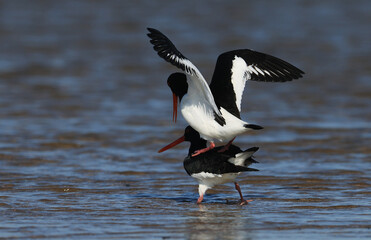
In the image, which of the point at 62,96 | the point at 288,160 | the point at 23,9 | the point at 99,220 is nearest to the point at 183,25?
the point at 23,9

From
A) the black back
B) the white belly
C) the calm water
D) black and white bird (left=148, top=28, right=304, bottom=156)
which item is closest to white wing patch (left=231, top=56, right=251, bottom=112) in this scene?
black and white bird (left=148, top=28, right=304, bottom=156)

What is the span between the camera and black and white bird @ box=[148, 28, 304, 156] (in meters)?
7.06

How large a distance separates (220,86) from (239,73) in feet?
0.99

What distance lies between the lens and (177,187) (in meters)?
8.46

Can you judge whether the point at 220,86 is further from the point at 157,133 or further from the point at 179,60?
the point at 157,133

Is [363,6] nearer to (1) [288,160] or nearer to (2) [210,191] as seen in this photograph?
(1) [288,160]

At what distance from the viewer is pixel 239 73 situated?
26.8ft

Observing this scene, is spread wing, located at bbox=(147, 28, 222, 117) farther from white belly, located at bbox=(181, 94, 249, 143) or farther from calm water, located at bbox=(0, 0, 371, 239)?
calm water, located at bbox=(0, 0, 371, 239)

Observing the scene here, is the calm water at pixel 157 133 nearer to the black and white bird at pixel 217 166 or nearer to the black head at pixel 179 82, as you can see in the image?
the black and white bird at pixel 217 166

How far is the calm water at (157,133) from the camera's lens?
6691 millimetres

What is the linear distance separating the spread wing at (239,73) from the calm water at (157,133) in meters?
1.03

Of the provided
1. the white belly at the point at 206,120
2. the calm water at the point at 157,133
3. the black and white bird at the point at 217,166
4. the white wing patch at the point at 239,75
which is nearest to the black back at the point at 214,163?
the black and white bird at the point at 217,166

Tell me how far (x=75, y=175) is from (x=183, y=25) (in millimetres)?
14932

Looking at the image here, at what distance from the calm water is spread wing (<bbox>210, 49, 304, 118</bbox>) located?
1030 millimetres
